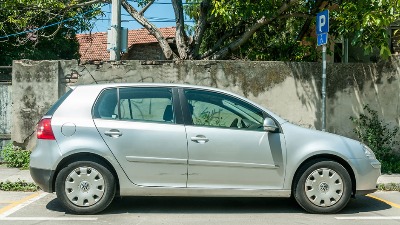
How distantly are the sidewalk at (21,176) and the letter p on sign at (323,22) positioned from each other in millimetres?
2785

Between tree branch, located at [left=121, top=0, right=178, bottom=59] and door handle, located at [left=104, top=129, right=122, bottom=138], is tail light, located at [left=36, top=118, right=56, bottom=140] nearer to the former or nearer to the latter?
door handle, located at [left=104, top=129, right=122, bottom=138]

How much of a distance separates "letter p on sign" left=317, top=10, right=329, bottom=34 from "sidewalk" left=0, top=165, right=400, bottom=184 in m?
2.78

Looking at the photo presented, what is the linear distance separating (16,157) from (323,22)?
634cm

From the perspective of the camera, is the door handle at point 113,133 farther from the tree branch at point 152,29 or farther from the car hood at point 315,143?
the tree branch at point 152,29

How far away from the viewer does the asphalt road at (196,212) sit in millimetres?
6035

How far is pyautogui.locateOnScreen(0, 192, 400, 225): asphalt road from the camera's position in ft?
19.8

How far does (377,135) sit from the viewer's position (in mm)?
10031

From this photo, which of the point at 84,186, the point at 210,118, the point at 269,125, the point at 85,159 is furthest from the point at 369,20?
the point at 84,186

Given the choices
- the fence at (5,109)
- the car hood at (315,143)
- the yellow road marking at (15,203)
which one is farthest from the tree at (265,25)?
the yellow road marking at (15,203)

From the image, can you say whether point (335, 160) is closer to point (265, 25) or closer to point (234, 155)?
point (234, 155)

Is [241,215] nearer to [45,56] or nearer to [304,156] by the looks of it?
[304,156]

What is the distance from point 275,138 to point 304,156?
42 centimetres

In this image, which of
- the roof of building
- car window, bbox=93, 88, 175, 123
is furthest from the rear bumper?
the roof of building

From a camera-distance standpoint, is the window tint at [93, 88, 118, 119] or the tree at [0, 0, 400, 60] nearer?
the window tint at [93, 88, 118, 119]
